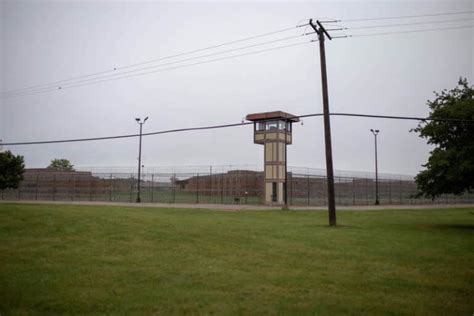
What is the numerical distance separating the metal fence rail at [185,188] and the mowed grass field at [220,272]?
108 ft

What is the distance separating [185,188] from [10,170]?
74.7ft

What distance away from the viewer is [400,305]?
7.18m

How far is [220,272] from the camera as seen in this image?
9.48 metres

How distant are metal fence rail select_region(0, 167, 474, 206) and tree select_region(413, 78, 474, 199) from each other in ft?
82.4

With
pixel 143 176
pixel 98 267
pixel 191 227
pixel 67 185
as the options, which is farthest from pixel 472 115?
pixel 67 185

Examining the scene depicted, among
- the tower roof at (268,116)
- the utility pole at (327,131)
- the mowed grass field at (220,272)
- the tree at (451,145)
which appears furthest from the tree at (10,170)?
the tree at (451,145)

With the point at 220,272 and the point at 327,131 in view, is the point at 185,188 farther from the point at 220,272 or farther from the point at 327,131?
the point at 220,272

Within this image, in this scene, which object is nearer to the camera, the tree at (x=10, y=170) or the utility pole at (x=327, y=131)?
the utility pole at (x=327, y=131)

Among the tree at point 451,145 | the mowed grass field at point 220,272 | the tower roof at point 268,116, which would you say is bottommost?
the mowed grass field at point 220,272

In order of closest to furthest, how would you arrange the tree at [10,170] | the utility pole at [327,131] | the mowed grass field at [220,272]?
1. the mowed grass field at [220,272]
2. the utility pole at [327,131]
3. the tree at [10,170]

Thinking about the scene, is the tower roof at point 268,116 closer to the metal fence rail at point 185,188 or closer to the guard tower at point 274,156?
the guard tower at point 274,156

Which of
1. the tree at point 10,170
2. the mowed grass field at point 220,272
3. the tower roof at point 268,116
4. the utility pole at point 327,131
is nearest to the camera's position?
the mowed grass field at point 220,272

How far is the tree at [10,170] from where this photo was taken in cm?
5444

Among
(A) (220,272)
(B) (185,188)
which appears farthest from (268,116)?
(A) (220,272)
